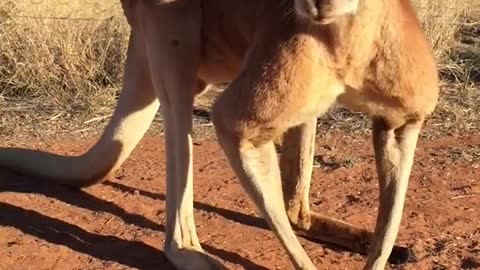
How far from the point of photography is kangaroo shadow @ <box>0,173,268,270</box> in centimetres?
411

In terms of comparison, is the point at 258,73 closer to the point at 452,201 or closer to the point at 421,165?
the point at 452,201

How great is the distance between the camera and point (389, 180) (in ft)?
12.2

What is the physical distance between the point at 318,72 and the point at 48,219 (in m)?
1.84

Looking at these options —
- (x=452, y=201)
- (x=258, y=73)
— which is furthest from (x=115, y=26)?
(x=258, y=73)

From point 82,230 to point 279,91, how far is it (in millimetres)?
1547

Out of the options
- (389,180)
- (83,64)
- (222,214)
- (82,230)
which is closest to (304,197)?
(222,214)

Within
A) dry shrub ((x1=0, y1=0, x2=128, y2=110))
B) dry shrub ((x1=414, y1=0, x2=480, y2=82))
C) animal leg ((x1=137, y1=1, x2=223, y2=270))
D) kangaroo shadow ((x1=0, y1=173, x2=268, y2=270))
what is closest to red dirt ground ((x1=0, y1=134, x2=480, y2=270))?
kangaroo shadow ((x1=0, y1=173, x2=268, y2=270))

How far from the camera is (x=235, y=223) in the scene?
4469 mm

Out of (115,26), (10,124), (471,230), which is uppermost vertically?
(115,26)

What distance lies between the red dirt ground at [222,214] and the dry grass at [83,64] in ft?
2.80

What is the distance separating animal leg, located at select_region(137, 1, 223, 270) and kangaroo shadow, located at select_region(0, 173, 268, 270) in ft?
0.42

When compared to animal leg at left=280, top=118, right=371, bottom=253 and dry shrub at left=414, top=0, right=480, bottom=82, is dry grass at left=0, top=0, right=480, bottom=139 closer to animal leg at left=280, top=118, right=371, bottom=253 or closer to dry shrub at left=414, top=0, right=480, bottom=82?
dry shrub at left=414, top=0, right=480, bottom=82

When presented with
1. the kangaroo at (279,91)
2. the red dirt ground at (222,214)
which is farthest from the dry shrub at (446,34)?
the kangaroo at (279,91)

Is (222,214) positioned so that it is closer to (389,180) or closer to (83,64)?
(389,180)
